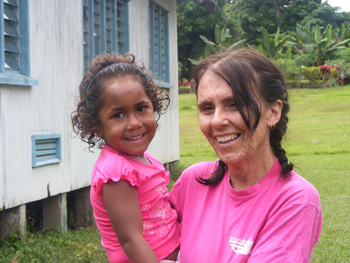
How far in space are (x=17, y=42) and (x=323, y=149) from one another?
1037 cm

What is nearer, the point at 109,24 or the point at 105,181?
the point at 105,181

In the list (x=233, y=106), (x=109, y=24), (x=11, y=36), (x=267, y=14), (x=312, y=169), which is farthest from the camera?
(x=267, y=14)

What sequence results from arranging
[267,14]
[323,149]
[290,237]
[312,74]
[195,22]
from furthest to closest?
1. [267,14]
2. [195,22]
3. [312,74]
4. [323,149]
5. [290,237]

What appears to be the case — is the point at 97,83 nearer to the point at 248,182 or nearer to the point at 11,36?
the point at 248,182

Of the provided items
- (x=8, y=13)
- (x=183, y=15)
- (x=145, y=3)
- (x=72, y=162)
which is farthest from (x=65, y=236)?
(x=183, y=15)

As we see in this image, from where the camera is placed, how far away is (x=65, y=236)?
531 cm

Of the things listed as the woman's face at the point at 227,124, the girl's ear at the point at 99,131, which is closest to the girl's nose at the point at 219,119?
the woman's face at the point at 227,124

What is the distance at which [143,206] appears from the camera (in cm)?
219

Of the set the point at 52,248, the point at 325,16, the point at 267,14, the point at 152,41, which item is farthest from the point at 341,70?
the point at 52,248

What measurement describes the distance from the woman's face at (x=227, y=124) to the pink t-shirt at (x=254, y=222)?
0.50 feet

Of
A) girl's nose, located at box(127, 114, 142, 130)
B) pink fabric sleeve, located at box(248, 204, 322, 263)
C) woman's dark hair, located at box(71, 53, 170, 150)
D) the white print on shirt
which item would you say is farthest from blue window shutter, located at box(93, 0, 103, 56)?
pink fabric sleeve, located at box(248, 204, 322, 263)

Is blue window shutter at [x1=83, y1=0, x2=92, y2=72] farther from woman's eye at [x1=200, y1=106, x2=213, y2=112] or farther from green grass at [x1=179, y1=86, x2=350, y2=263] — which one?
woman's eye at [x1=200, y1=106, x2=213, y2=112]

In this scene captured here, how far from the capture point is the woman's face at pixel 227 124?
1.88 m

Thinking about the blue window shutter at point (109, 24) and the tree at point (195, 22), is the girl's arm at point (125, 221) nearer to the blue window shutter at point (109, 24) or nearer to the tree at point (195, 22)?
the blue window shutter at point (109, 24)
